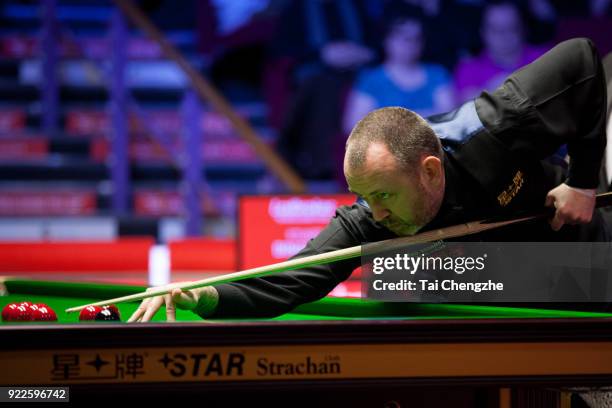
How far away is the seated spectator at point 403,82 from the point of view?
8.13 m

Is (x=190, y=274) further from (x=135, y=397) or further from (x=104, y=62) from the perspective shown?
(x=135, y=397)

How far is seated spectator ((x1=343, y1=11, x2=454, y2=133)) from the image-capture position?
26.7ft

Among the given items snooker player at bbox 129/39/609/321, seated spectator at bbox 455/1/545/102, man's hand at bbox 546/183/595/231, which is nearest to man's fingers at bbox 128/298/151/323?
snooker player at bbox 129/39/609/321

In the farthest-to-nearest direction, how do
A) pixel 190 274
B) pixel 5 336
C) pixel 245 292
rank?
pixel 190 274 < pixel 245 292 < pixel 5 336

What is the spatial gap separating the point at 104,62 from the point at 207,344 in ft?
21.8

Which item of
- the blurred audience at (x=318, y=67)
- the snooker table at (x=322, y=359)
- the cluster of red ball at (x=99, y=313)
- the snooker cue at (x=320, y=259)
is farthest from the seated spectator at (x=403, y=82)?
the snooker table at (x=322, y=359)

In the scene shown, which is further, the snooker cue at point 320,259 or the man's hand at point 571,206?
the man's hand at point 571,206

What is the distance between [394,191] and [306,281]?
37 cm

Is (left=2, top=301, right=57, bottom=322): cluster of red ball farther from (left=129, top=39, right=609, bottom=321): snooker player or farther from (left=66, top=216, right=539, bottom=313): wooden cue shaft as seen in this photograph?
(left=129, top=39, right=609, bottom=321): snooker player

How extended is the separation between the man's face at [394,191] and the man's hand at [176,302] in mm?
461

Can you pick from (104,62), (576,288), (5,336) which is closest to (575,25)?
(104,62)

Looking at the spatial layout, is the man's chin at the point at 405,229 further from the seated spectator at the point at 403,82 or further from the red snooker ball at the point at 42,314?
the seated spectator at the point at 403,82

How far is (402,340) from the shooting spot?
190cm

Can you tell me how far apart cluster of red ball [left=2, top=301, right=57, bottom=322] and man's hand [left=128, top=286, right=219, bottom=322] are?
0.23m
